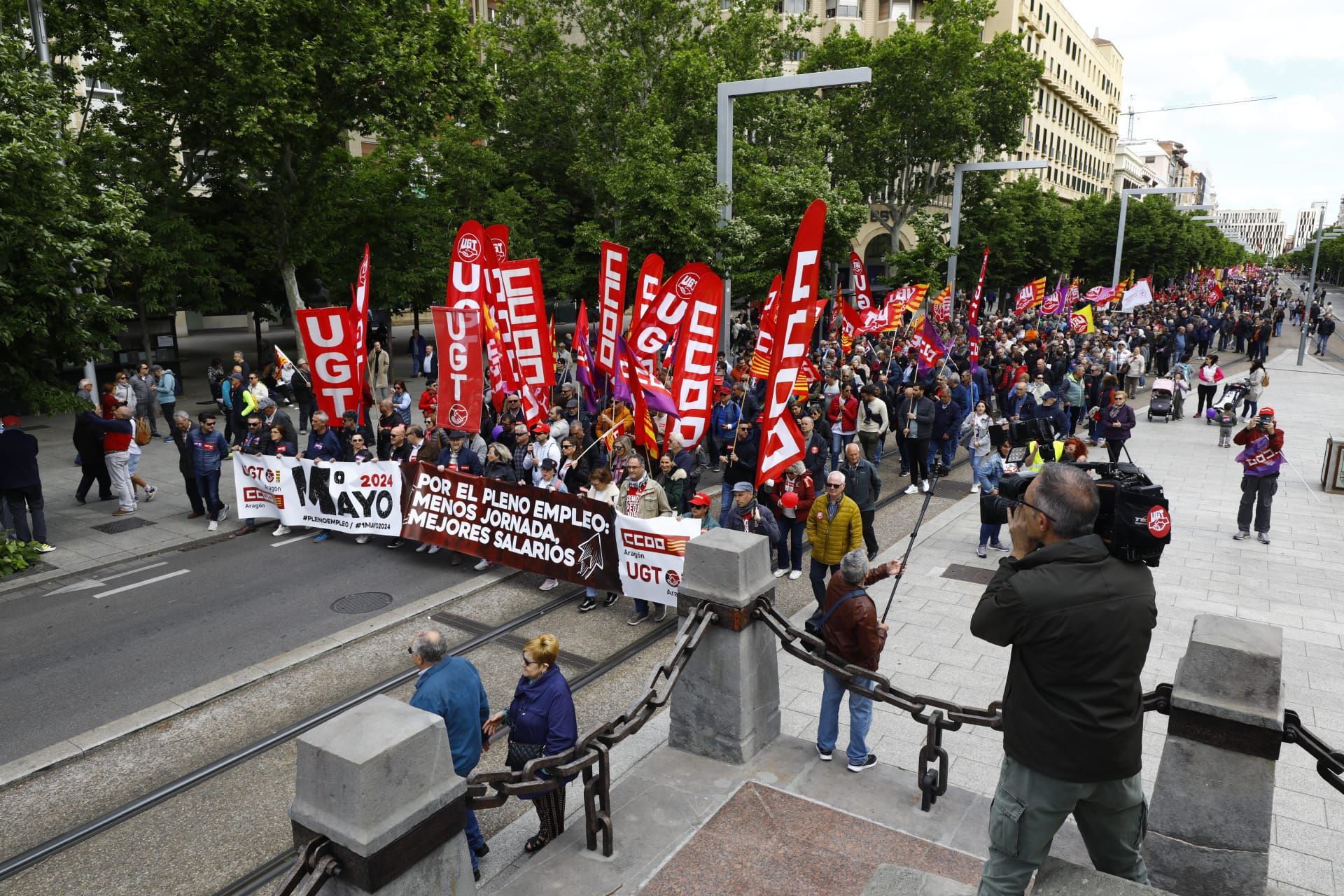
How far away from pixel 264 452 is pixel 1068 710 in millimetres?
11989

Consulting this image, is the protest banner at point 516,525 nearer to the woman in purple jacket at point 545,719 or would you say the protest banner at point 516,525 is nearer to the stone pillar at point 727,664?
the stone pillar at point 727,664

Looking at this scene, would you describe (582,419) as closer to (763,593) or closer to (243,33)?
(763,593)

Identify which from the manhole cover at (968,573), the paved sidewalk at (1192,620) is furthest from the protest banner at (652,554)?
the manhole cover at (968,573)

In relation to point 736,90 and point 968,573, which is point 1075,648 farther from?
point 736,90

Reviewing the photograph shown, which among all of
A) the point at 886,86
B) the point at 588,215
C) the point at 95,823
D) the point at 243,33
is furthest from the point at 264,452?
the point at 886,86

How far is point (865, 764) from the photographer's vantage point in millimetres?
5684

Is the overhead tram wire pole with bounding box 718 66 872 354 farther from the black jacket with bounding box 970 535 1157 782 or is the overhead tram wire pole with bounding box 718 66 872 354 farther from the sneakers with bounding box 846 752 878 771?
the black jacket with bounding box 970 535 1157 782

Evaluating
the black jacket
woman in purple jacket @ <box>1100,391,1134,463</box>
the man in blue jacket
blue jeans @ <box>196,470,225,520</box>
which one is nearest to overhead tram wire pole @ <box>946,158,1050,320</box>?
woman in purple jacket @ <box>1100,391,1134,463</box>

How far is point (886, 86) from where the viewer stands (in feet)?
128

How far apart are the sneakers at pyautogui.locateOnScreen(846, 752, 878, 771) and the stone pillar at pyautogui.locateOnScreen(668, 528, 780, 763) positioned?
587 millimetres

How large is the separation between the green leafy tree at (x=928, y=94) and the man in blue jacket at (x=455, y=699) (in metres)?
34.8

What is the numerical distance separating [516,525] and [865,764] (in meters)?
5.51

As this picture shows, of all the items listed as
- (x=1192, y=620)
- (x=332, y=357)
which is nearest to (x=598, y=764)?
(x=1192, y=620)

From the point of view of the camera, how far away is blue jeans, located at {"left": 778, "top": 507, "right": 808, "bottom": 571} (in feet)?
33.9
